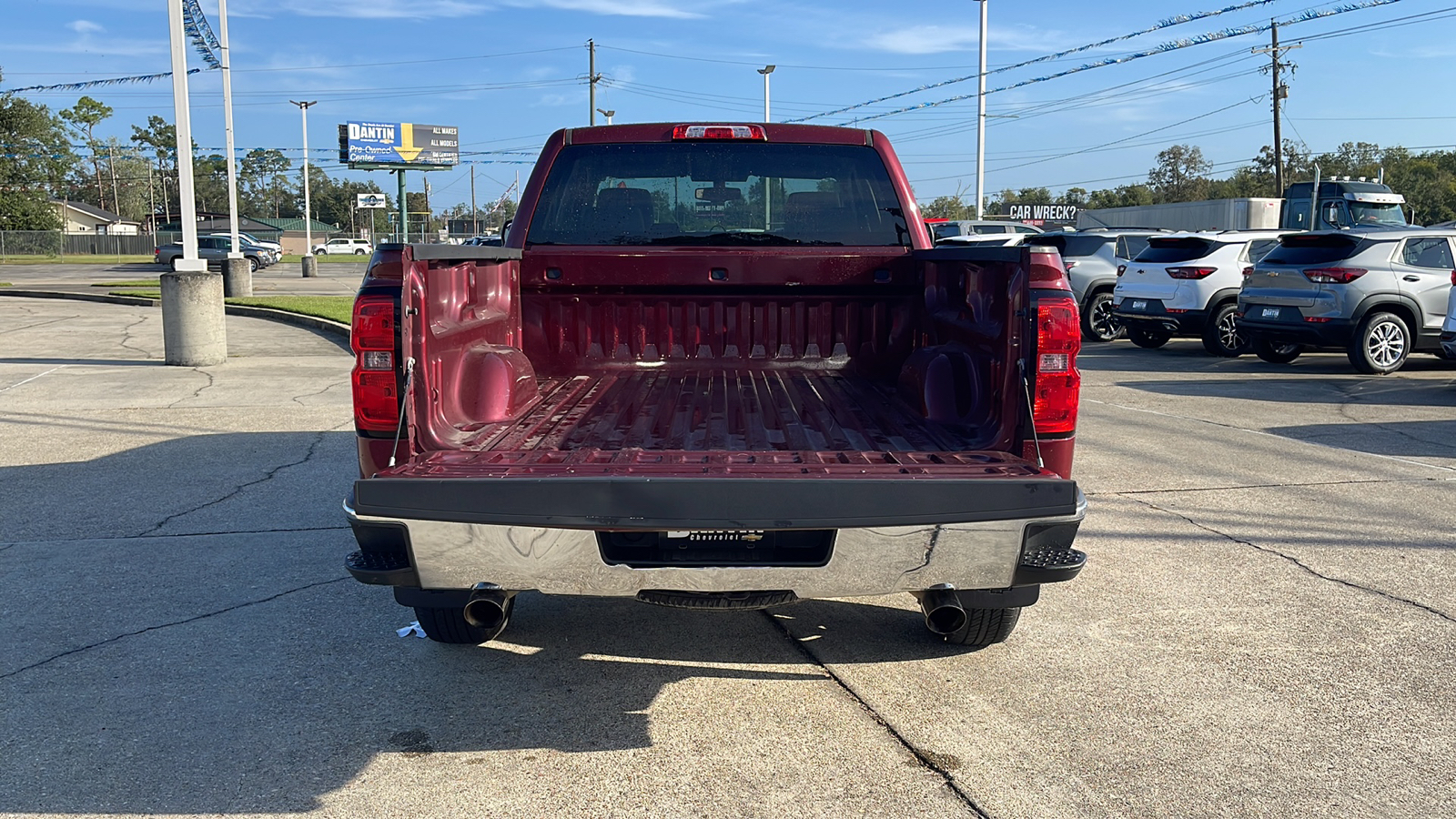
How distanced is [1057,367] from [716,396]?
1.68 m

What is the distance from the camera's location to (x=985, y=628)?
438 centimetres

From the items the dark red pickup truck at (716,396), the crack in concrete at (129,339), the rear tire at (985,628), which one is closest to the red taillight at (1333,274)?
the dark red pickup truck at (716,396)

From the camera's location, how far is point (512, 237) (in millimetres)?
5195

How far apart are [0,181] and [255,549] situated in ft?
268

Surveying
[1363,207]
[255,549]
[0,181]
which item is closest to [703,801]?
[255,549]

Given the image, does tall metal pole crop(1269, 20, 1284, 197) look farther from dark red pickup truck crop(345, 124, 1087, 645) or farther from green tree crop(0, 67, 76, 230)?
green tree crop(0, 67, 76, 230)

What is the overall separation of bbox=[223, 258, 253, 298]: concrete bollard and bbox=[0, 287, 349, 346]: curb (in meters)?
1.68

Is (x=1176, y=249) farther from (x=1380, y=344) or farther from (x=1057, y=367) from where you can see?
(x=1057, y=367)

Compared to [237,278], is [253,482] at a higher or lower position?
lower

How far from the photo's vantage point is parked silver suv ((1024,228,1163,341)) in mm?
18125

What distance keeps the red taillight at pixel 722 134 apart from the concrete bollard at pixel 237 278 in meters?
22.3

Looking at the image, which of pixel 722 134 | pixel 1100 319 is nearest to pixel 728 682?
pixel 722 134

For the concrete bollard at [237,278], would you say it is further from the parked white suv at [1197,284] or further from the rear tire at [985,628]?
the rear tire at [985,628]

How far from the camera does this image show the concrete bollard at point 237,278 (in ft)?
82.8
